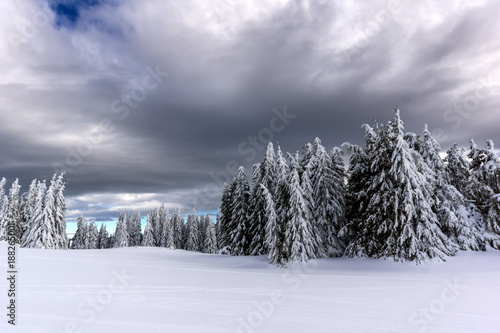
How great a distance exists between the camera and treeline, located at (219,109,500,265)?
23141 mm

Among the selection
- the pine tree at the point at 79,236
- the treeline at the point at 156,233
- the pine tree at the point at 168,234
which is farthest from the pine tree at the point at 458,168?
the pine tree at the point at 79,236

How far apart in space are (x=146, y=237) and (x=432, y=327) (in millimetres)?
76849

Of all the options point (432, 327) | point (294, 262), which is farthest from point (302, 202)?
point (432, 327)

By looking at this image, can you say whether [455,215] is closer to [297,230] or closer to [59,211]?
[297,230]

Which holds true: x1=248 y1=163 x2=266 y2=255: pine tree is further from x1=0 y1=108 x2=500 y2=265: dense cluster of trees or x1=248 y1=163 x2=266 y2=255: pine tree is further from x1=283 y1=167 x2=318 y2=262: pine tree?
x1=283 y1=167 x2=318 y2=262: pine tree

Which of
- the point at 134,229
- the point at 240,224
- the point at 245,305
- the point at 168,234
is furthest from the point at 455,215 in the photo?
the point at 134,229

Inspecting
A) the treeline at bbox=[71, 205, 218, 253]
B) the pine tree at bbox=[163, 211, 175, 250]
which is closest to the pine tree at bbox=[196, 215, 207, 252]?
Result: the treeline at bbox=[71, 205, 218, 253]

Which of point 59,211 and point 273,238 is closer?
point 273,238

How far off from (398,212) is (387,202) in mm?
1159

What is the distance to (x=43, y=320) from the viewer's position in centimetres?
759

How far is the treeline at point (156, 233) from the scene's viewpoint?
7362cm

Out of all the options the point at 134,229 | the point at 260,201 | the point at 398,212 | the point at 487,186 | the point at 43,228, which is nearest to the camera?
the point at 398,212

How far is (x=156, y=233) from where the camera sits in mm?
84000

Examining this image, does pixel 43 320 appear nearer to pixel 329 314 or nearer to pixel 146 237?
pixel 329 314
